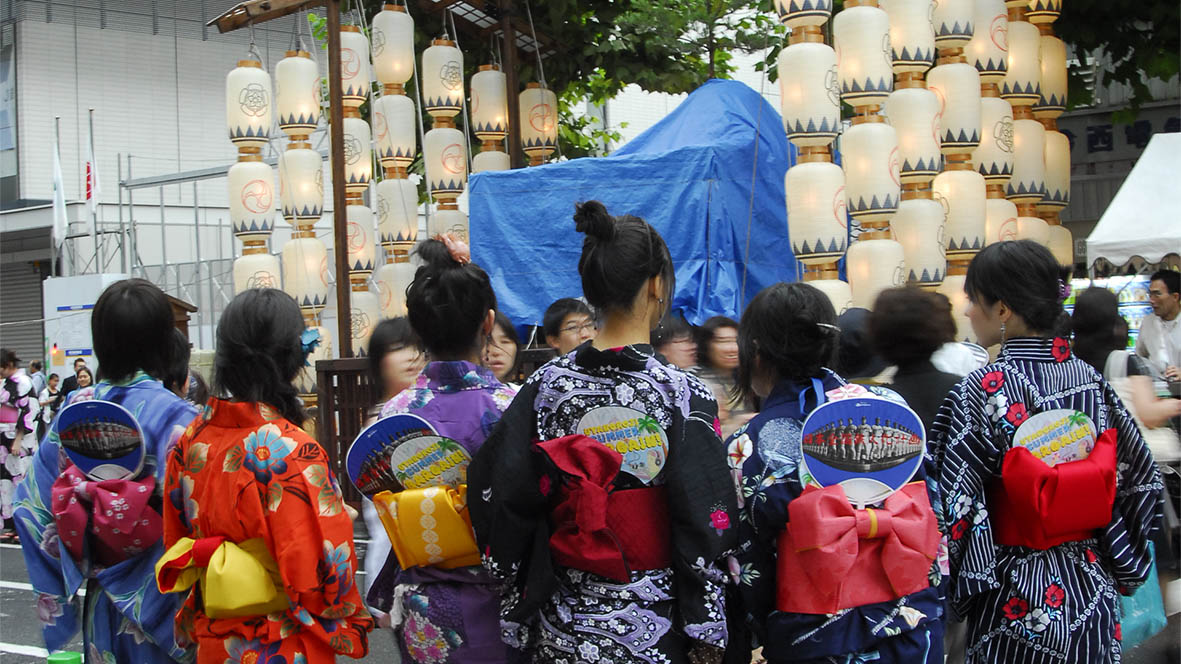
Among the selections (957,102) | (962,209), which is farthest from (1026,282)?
(957,102)

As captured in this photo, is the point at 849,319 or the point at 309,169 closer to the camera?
the point at 849,319

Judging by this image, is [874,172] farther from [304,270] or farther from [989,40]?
[304,270]

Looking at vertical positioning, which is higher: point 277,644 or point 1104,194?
point 1104,194

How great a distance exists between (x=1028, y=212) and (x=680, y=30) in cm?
422

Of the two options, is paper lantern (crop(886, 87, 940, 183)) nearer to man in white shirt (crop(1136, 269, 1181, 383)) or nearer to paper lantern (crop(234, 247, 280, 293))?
man in white shirt (crop(1136, 269, 1181, 383))

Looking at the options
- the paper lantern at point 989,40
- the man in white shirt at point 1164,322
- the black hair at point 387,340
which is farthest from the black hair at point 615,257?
the paper lantern at point 989,40

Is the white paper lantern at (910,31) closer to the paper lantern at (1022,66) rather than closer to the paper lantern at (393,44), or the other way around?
the paper lantern at (1022,66)

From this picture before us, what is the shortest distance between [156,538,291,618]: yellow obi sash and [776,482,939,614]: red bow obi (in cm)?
125

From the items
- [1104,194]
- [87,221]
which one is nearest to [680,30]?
[1104,194]

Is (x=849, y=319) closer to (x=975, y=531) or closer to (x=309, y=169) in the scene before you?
(x=975, y=531)

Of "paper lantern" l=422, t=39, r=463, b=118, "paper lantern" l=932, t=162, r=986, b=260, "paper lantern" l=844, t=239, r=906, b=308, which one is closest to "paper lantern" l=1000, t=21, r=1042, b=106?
"paper lantern" l=932, t=162, r=986, b=260

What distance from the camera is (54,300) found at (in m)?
14.8

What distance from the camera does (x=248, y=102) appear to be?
1075 centimetres

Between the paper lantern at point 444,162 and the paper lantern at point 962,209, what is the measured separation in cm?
474
